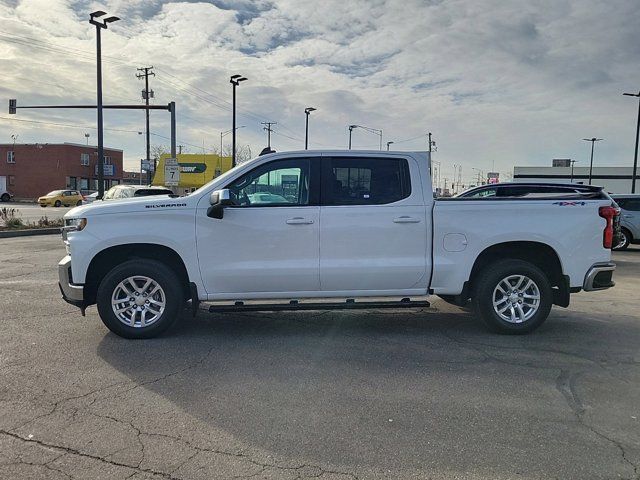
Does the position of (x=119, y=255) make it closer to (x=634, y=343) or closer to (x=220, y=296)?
(x=220, y=296)

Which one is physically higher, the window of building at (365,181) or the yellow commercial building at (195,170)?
the yellow commercial building at (195,170)

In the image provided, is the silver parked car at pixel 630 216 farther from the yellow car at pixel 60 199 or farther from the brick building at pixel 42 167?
the brick building at pixel 42 167

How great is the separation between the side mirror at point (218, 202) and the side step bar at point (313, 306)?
3.34ft

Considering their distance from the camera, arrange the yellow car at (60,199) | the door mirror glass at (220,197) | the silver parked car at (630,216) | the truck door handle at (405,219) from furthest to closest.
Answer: the yellow car at (60,199) < the silver parked car at (630,216) < the truck door handle at (405,219) < the door mirror glass at (220,197)

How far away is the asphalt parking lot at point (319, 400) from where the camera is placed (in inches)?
126

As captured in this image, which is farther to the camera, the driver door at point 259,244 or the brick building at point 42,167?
the brick building at point 42,167

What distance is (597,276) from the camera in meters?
5.82

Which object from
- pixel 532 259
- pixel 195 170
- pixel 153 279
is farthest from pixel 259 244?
pixel 195 170

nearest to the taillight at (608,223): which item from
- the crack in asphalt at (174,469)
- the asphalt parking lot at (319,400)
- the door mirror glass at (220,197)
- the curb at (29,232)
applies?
the asphalt parking lot at (319,400)

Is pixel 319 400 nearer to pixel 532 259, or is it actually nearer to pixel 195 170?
pixel 532 259

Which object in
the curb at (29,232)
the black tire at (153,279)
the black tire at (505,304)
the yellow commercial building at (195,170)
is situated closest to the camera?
the black tire at (153,279)

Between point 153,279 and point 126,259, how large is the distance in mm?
486

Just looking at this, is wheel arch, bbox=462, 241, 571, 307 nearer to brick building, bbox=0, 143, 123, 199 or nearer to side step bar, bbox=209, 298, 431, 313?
side step bar, bbox=209, 298, 431, 313

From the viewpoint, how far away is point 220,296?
18.4ft
